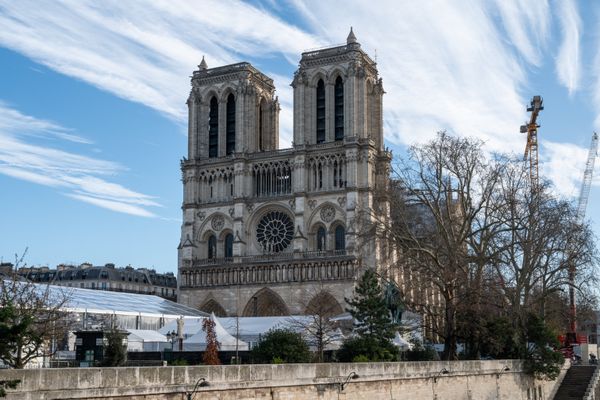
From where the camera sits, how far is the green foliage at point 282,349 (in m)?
25.5

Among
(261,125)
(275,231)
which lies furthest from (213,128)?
(275,231)

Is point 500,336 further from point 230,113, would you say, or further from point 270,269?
point 230,113

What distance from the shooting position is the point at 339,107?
6631 cm

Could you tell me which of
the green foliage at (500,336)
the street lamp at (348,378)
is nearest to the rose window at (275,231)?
the green foliage at (500,336)

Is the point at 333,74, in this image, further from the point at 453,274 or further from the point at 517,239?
the point at 453,274

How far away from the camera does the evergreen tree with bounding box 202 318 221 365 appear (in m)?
26.9

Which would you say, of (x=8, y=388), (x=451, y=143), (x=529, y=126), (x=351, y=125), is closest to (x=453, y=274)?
(x=451, y=143)

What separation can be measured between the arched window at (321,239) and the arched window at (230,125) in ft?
36.2

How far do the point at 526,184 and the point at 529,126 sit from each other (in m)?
54.6

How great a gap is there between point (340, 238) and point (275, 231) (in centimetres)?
601

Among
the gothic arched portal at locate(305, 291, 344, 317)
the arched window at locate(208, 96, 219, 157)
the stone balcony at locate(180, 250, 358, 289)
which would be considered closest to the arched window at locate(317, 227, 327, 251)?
the stone balcony at locate(180, 250, 358, 289)

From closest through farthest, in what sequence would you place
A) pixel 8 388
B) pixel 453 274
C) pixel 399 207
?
1. pixel 8 388
2. pixel 453 274
3. pixel 399 207

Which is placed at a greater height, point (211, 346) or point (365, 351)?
point (211, 346)

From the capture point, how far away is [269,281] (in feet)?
212
